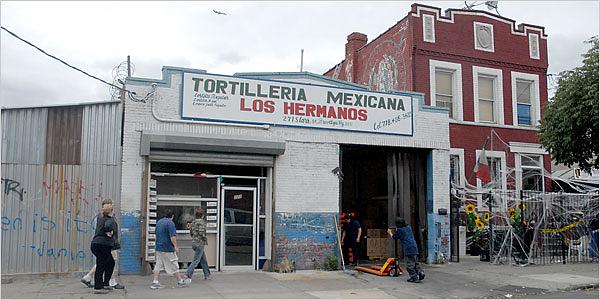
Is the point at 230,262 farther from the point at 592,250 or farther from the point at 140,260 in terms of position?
the point at 592,250

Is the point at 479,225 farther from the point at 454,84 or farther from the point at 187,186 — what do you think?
the point at 187,186

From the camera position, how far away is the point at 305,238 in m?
14.8

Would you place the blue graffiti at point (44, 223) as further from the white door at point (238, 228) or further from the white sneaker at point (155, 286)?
the white door at point (238, 228)

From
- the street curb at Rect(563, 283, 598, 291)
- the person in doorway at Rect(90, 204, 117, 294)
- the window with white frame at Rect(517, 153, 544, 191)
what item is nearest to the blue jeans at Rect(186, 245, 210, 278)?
the person in doorway at Rect(90, 204, 117, 294)

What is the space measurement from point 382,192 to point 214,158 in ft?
21.5

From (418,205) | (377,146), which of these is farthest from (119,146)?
(418,205)

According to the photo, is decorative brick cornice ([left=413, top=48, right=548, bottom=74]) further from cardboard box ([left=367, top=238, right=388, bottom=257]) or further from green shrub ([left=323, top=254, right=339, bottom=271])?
green shrub ([left=323, top=254, right=339, bottom=271])

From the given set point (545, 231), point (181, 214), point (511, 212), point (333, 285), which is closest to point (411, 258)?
point (333, 285)

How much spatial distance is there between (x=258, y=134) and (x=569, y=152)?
8.18 m

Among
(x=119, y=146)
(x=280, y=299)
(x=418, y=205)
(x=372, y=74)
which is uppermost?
(x=372, y=74)

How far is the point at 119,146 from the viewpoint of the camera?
1328 centimetres

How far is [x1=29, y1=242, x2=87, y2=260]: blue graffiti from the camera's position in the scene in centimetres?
1252

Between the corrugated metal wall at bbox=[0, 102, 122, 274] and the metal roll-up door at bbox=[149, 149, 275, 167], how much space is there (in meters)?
0.96

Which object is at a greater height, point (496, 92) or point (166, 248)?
point (496, 92)
